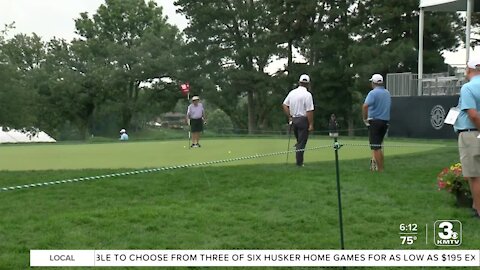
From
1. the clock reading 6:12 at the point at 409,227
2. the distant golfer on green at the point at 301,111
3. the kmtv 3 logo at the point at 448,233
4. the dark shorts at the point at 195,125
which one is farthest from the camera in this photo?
the dark shorts at the point at 195,125

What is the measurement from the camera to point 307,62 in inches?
1599

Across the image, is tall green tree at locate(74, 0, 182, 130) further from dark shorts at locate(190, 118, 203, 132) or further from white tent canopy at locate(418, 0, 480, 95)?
dark shorts at locate(190, 118, 203, 132)

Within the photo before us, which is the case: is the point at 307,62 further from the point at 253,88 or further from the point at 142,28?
the point at 142,28

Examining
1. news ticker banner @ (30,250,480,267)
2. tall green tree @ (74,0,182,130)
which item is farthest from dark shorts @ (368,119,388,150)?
tall green tree @ (74,0,182,130)

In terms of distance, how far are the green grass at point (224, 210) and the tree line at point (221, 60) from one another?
24.5 meters

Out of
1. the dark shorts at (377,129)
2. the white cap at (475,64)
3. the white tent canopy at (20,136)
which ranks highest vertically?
the white cap at (475,64)

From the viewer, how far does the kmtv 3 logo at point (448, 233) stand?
529 centimetres

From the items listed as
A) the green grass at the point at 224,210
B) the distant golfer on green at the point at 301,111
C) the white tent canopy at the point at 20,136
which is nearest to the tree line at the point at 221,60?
the white tent canopy at the point at 20,136

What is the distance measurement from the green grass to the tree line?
80.4ft

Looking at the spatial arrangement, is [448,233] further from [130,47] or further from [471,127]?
[130,47]

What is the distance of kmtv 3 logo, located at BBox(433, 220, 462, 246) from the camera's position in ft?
17.4

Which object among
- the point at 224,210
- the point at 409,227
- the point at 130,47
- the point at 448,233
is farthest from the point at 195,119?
the point at 130,47

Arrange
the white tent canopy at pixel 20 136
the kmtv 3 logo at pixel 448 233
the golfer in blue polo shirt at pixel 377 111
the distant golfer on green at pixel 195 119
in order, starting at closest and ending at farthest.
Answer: the kmtv 3 logo at pixel 448 233
the golfer in blue polo shirt at pixel 377 111
the distant golfer on green at pixel 195 119
the white tent canopy at pixel 20 136

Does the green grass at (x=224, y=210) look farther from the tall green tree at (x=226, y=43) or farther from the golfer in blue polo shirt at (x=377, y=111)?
the tall green tree at (x=226, y=43)
